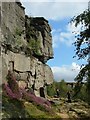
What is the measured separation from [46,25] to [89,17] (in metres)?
18.6

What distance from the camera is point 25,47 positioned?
3189cm

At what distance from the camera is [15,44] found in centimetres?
2983

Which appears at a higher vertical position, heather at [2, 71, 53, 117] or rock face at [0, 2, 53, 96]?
rock face at [0, 2, 53, 96]

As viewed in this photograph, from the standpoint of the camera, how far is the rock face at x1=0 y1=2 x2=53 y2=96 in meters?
27.9

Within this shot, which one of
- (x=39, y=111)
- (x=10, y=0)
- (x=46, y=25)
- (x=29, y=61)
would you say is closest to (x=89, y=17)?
(x=39, y=111)

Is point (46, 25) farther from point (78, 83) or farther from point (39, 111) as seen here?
point (78, 83)

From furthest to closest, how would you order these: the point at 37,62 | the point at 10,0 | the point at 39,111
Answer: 1. the point at 37,62
2. the point at 10,0
3. the point at 39,111

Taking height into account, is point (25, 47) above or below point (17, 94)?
above

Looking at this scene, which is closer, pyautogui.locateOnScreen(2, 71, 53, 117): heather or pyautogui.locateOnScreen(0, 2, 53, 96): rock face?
pyautogui.locateOnScreen(2, 71, 53, 117): heather

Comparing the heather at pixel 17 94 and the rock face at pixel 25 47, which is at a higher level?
the rock face at pixel 25 47

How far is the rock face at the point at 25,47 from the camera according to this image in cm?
2788

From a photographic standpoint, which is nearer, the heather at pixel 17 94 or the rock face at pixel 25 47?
the heather at pixel 17 94

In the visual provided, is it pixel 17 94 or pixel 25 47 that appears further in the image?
pixel 25 47

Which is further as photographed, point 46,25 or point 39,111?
point 46,25
